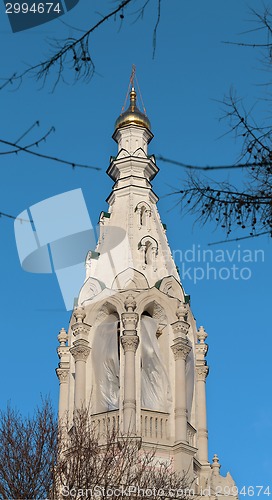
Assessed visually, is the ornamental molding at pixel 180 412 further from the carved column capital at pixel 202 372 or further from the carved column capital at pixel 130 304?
the carved column capital at pixel 130 304

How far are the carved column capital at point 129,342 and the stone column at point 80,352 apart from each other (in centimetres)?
169

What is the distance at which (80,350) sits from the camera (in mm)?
29656

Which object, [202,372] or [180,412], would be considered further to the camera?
[202,372]

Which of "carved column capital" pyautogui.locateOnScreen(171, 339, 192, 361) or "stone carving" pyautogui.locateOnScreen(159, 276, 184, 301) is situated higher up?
"stone carving" pyautogui.locateOnScreen(159, 276, 184, 301)

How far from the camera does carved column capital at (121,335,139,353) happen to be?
2859cm

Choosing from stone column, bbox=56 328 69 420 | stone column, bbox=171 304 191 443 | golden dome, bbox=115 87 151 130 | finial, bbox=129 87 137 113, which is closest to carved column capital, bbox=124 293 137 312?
stone column, bbox=171 304 191 443

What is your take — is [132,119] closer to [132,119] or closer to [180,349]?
[132,119]

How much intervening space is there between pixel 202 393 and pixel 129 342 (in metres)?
3.91

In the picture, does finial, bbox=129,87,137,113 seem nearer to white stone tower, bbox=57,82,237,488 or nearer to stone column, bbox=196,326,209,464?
white stone tower, bbox=57,82,237,488

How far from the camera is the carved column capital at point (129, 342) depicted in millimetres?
28594

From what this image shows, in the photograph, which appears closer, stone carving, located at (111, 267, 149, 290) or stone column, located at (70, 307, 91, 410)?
stone column, located at (70, 307, 91, 410)

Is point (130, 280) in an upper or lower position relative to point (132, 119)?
lower

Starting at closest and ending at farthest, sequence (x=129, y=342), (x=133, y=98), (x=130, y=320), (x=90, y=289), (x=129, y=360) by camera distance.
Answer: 1. (x=129, y=360)
2. (x=129, y=342)
3. (x=130, y=320)
4. (x=90, y=289)
5. (x=133, y=98)

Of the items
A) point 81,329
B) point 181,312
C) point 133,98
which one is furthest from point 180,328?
point 133,98
